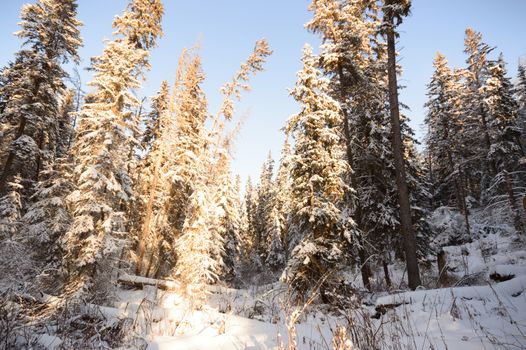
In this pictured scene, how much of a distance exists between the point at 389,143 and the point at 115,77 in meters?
14.8

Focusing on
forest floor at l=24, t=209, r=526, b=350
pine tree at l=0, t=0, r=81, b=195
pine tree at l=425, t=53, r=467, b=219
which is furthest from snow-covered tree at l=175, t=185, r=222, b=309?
pine tree at l=425, t=53, r=467, b=219

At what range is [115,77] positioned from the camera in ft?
46.3

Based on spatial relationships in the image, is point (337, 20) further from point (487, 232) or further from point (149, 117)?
point (487, 232)

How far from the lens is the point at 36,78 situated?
61.6ft

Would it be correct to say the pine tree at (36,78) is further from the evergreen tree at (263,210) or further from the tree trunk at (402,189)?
the evergreen tree at (263,210)

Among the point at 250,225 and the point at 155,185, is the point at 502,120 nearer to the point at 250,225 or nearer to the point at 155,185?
the point at 155,185

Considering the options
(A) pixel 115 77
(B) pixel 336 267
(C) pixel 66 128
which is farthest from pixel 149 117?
(B) pixel 336 267

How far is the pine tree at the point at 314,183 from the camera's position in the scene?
1166 cm

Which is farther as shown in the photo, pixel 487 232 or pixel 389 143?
pixel 487 232

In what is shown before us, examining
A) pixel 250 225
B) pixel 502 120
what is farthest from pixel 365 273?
pixel 250 225

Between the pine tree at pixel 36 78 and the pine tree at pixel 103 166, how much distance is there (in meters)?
5.91

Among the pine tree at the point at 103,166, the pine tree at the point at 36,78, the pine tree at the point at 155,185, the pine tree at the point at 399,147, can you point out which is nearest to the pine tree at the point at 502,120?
the pine tree at the point at 399,147

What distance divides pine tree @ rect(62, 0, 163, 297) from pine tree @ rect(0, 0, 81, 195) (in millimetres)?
5909

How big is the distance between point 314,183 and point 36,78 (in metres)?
18.6
